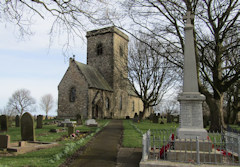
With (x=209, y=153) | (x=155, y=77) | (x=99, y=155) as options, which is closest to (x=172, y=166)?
(x=209, y=153)

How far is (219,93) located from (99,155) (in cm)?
975

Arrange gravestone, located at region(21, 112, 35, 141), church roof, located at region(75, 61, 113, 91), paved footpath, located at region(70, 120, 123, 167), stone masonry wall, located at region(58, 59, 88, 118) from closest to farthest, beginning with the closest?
paved footpath, located at region(70, 120, 123, 167) → gravestone, located at region(21, 112, 35, 141) → stone masonry wall, located at region(58, 59, 88, 118) → church roof, located at region(75, 61, 113, 91)

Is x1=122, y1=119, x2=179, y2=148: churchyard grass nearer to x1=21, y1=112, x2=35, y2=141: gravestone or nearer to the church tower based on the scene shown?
x1=21, y1=112, x2=35, y2=141: gravestone

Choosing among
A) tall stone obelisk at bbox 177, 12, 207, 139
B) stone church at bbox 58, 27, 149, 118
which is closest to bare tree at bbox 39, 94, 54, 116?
stone church at bbox 58, 27, 149, 118

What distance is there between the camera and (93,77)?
100 feet

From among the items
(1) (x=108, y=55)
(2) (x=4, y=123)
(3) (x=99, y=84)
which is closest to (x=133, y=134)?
(2) (x=4, y=123)

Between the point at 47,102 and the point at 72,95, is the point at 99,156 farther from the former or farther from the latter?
the point at 47,102

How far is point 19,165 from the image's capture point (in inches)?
207

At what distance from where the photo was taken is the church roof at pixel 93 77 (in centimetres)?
2810

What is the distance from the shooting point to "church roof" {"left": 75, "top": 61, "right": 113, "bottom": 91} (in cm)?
2810

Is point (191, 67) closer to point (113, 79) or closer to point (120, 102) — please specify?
point (113, 79)

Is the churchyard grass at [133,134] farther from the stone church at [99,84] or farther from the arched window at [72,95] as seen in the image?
the arched window at [72,95]

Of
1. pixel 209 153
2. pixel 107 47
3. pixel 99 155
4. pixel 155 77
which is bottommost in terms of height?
pixel 99 155

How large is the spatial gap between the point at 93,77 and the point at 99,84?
60.4 inches
